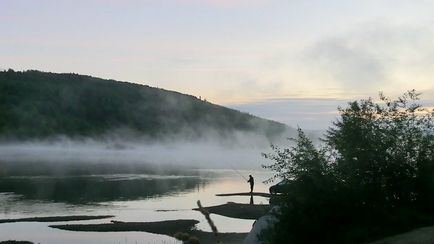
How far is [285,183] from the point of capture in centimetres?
1989

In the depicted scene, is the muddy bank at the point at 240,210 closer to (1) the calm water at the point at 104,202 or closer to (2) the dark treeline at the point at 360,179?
(1) the calm water at the point at 104,202

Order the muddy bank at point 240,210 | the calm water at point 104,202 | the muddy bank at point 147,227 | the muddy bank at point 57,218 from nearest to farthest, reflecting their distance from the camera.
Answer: the calm water at point 104,202 → the muddy bank at point 147,227 → the muddy bank at point 57,218 → the muddy bank at point 240,210

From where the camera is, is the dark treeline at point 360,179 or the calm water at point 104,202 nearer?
the dark treeline at point 360,179

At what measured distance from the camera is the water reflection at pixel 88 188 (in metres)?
66.8

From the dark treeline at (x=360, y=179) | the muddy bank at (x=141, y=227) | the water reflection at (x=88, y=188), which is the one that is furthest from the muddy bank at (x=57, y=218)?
the dark treeline at (x=360, y=179)

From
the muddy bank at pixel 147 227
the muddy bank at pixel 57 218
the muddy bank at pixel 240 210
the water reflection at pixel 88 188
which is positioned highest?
the water reflection at pixel 88 188

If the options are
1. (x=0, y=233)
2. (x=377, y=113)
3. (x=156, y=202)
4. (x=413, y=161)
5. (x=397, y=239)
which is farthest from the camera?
(x=156, y=202)

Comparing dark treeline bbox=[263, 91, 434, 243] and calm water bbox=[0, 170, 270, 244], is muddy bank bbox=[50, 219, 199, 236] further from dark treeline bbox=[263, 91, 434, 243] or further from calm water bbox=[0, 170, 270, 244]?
dark treeline bbox=[263, 91, 434, 243]

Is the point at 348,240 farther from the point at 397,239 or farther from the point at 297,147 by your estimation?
the point at 297,147

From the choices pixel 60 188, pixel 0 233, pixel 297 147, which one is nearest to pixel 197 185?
pixel 60 188

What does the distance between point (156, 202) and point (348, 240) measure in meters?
47.3

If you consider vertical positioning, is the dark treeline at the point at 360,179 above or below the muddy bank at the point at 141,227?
above

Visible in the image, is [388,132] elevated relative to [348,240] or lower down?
elevated

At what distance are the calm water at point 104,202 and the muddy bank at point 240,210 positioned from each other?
1.29m
